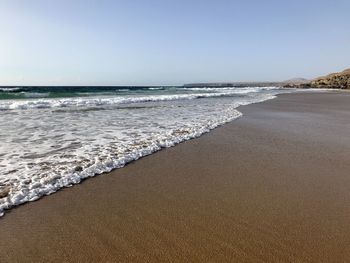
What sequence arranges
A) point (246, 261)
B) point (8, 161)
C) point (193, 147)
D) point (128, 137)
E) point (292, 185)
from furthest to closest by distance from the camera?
point (128, 137) → point (193, 147) → point (8, 161) → point (292, 185) → point (246, 261)

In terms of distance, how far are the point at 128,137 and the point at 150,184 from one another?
403 centimetres

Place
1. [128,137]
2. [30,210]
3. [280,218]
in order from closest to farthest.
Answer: [280,218], [30,210], [128,137]

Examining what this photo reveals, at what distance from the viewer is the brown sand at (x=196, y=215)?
9.61 ft

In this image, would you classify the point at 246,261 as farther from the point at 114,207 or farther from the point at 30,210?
the point at 30,210

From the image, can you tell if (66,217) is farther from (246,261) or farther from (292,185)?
(292,185)

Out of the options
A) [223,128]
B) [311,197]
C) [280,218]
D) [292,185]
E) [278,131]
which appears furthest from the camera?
[223,128]

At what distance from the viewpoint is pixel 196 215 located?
3.71 meters

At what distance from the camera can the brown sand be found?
2928 millimetres

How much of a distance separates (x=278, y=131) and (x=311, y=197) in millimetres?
5749

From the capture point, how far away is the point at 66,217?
3.69m

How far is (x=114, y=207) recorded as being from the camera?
156 inches

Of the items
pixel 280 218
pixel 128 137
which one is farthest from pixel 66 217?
pixel 128 137

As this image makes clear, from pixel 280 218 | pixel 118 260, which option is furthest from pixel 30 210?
pixel 280 218

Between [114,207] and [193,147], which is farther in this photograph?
[193,147]
